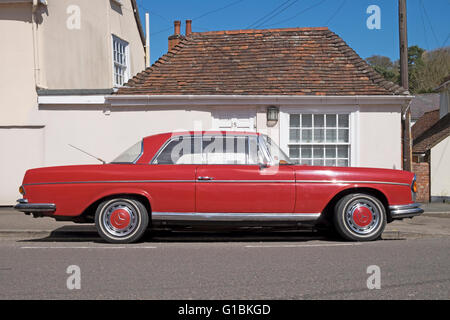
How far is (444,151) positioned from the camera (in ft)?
57.7

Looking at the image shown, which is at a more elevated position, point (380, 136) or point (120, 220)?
point (380, 136)

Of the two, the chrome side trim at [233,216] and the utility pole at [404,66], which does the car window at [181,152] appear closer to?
the chrome side trim at [233,216]

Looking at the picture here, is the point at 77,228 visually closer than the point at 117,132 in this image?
Yes

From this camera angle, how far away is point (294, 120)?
1195cm

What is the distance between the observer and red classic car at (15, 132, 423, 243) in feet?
22.4

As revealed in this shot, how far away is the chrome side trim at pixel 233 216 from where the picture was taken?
680cm

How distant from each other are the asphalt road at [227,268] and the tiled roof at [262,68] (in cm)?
541

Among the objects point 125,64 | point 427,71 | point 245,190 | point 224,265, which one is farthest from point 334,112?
point 427,71

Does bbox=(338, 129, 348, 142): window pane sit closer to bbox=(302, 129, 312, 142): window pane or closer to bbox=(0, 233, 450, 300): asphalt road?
bbox=(302, 129, 312, 142): window pane

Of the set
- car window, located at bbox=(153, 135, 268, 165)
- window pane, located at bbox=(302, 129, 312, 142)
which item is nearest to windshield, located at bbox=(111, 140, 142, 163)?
car window, located at bbox=(153, 135, 268, 165)

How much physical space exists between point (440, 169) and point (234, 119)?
9173 millimetres

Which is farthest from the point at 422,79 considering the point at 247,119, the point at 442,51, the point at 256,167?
the point at 256,167

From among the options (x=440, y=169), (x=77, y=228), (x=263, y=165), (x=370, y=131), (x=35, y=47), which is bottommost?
(x=77, y=228)

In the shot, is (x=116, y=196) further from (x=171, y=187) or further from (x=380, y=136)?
(x=380, y=136)
